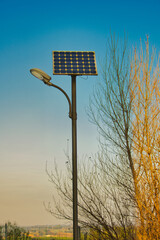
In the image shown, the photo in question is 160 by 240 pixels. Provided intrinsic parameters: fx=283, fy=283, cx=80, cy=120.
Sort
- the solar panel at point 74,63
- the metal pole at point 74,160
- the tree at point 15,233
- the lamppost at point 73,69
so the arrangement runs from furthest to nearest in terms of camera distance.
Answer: the tree at point 15,233
the solar panel at point 74,63
the lamppost at point 73,69
the metal pole at point 74,160

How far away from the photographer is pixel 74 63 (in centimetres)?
506

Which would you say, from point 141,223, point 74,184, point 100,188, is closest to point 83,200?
point 100,188

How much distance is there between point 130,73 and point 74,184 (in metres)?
2.54

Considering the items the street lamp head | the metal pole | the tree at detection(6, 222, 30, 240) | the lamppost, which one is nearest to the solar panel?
the lamppost

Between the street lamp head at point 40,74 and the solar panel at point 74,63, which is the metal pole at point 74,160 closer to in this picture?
the solar panel at point 74,63

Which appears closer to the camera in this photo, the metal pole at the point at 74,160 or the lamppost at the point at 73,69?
the metal pole at the point at 74,160

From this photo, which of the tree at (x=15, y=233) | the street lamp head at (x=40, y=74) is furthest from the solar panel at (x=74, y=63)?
the tree at (x=15, y=233)

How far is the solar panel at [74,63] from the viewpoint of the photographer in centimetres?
487

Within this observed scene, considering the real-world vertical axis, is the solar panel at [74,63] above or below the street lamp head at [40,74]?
above

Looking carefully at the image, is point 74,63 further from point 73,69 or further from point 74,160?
point 74,160

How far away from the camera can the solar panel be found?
487 cm

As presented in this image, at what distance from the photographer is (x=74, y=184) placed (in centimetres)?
408

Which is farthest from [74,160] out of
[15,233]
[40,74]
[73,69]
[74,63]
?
[15,233]

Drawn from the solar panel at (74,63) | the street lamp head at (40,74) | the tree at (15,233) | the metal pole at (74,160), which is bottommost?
the tree at (15,233)
